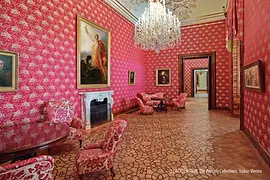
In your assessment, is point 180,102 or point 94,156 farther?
point 180,102

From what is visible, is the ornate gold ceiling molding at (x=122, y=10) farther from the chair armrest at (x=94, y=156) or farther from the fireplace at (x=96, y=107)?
the chair armrest at (x=94, y=156)

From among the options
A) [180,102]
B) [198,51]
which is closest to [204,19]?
[198,51]

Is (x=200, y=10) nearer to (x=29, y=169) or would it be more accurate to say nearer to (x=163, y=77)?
(x=163, y=77)

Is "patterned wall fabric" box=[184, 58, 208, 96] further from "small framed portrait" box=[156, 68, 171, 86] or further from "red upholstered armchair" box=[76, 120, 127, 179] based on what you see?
"red upholstered armchair" box=[76, 120, 127, 179]

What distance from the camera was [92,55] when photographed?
594 cm

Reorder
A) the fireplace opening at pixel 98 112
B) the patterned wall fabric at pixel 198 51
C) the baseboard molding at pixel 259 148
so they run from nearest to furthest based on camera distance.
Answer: the baseboard molding at pixel 259 148 → the fireplace opening at pixel 98 112 → the patterned wall fabric at pixel 198 51

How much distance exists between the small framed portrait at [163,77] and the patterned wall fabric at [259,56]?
6.10 metres

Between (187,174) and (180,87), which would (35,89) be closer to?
(187,174)

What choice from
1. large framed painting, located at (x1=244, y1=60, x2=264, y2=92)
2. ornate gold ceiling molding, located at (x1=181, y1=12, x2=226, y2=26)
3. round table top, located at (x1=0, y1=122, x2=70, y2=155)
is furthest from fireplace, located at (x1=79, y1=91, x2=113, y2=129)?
ornate gold ceiling molding, located at (x1=181, y1=12, x2=226, y2=26)

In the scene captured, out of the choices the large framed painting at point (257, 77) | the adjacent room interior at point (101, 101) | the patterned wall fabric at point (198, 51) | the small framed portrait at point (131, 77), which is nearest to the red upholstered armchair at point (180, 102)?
the patterned wall fabric at point (198, 51)

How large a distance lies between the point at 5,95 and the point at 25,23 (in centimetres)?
176

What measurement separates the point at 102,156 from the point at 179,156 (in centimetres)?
173

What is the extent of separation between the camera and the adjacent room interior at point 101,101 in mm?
2570

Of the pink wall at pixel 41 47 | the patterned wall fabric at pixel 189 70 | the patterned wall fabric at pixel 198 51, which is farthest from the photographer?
the patterned wall fabric at pixel 189 70
